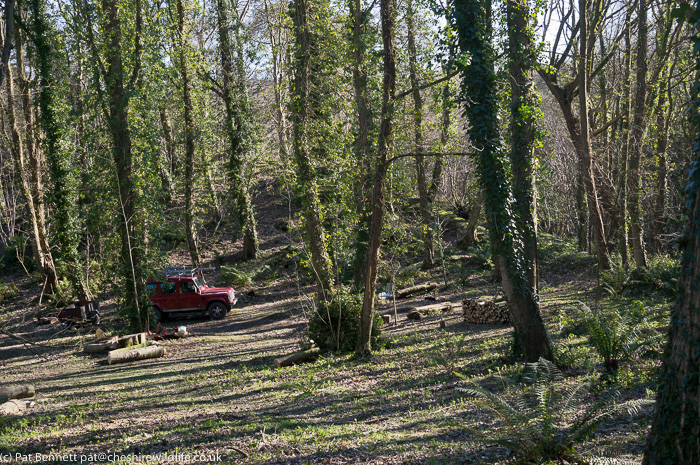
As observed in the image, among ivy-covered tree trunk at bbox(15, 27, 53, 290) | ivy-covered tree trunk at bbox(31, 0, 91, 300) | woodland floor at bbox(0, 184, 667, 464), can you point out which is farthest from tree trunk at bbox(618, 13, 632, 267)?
ivy-covered tree trunk at bbox(15, 27, 53, 290)

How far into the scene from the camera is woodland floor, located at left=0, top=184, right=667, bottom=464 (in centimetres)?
572

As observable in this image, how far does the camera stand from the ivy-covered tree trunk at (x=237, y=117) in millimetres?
23609

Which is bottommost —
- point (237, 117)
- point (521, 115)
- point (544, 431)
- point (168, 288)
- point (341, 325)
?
point (341, 325)

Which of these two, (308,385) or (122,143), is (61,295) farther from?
(308,385)

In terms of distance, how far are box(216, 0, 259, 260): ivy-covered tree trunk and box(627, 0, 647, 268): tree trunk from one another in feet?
54.3

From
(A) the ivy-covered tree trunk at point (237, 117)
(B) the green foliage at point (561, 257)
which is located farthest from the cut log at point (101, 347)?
(B) the green foliage at point (561, 257)

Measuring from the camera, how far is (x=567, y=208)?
3356 centimetres

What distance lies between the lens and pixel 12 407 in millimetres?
8312

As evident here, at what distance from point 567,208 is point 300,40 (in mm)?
26370

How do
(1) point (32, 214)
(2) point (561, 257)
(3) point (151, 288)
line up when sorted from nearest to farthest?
(3) point (151, 288) < (1) point (32, 214) < (2) point (561, 257)

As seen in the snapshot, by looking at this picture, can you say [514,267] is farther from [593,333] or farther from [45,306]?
[45,306]

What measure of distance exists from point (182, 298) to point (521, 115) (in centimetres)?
1414

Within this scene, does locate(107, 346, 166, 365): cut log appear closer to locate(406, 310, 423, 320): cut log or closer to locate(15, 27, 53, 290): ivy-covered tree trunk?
locate(406, 310, 423, 320): cut log

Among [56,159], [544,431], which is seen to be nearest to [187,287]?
[56,159]
